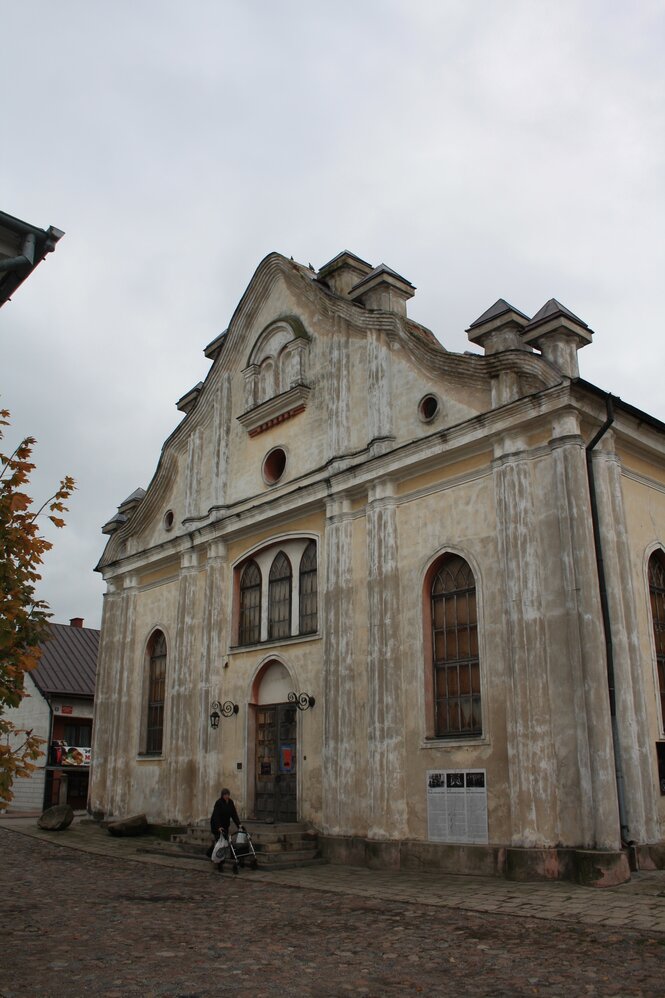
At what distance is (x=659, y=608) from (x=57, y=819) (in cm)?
1640

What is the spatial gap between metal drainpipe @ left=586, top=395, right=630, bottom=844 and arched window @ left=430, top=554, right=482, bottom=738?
2.47m

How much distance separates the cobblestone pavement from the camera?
315 inches

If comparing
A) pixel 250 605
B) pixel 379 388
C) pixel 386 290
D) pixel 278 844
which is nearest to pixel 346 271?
pixel 386 290

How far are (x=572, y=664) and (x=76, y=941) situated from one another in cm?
792

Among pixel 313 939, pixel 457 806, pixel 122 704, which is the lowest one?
pixel 313 939

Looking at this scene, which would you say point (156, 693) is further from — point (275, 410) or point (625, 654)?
point (625, 654)

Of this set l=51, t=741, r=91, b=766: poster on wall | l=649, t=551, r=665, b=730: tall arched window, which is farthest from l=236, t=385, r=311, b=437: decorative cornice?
l=51, t=741, r=91, b=766: poster on wall

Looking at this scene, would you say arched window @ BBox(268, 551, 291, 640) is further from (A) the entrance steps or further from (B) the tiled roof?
(B) the tiled roof

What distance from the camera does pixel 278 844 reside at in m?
16.9

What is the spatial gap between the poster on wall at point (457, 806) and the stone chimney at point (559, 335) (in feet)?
23.4

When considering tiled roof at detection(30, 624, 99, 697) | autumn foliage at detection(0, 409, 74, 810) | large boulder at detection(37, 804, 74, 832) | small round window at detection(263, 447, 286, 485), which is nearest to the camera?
autumn foliage at detection(0, 409, 74, 810)

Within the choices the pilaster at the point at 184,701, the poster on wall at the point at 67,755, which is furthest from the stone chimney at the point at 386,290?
the poster on wall at the point at 67,755

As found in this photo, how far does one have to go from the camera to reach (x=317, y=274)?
23.0 metres

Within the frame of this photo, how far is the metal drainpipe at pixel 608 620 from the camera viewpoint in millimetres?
13203
